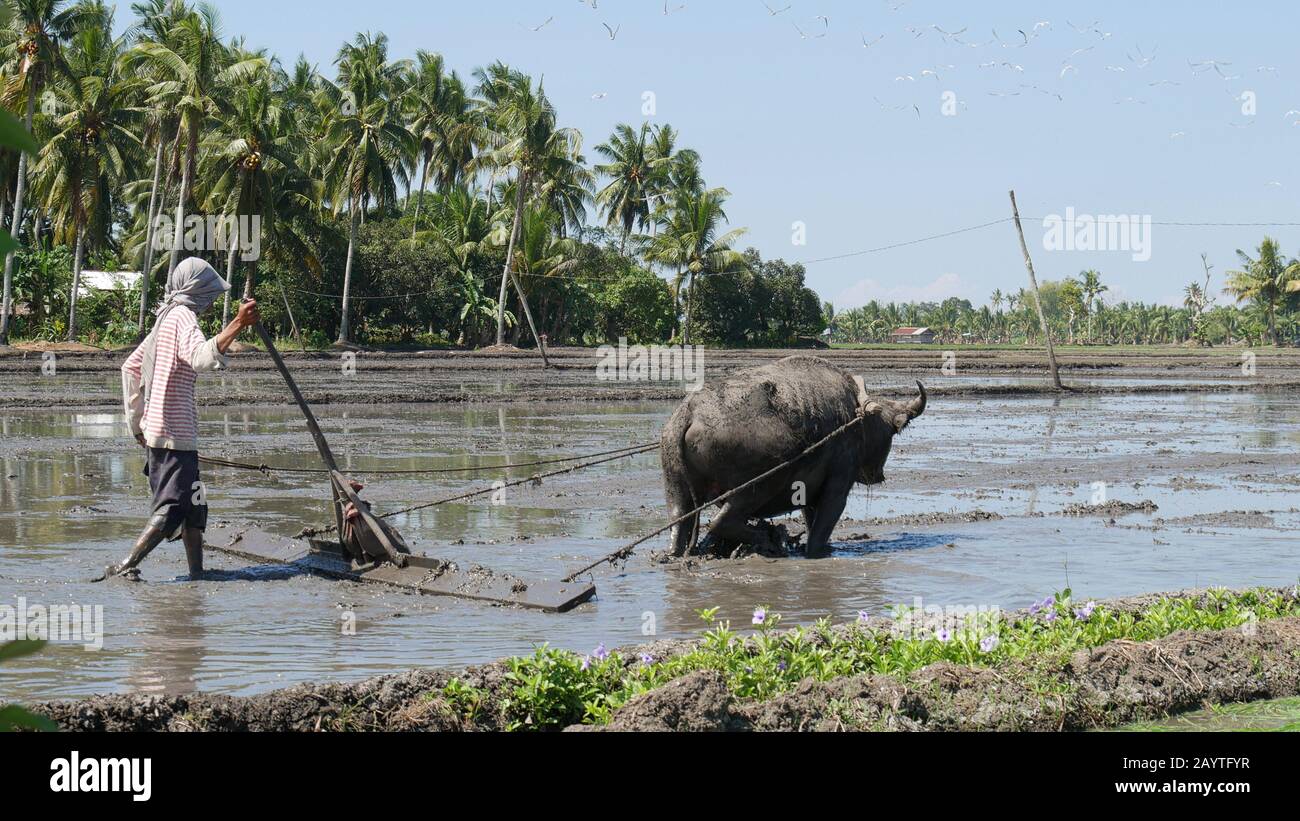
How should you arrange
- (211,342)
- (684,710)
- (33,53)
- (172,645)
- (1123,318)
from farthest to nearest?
(1123,318) → (33,53) → (211,342) → (172,645) → (684,710)

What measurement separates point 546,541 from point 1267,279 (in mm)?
85633

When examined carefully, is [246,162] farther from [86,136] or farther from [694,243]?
[694,243]

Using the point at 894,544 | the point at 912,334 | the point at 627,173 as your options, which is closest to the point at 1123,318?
the point at 912,334

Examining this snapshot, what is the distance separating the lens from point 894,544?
11.0 meters

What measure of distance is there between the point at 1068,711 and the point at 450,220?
55.5 metres

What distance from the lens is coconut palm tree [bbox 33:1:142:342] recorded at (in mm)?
41844

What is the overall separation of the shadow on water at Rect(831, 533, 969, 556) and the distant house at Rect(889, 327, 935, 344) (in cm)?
11739

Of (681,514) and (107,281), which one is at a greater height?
(107,281)

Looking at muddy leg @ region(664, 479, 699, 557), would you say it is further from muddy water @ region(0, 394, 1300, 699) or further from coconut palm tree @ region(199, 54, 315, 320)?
coconut palm tree @ region(199, 54, 315, 320)

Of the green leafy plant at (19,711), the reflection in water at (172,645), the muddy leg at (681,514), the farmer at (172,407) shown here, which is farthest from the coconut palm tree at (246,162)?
the green leafy plant at (19,711)

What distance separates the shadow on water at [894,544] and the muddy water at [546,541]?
5 cm

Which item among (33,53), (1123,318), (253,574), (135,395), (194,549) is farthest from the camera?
(1123,318)

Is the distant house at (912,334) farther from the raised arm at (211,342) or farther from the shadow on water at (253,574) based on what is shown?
the raised arm at (211,342)

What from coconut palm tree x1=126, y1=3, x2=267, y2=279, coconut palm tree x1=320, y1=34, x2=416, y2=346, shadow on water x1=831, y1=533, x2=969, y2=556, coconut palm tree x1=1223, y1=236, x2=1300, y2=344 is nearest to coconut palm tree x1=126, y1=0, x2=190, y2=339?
coconut palm tree x1=126, y1=3, x2=267, y2=279
